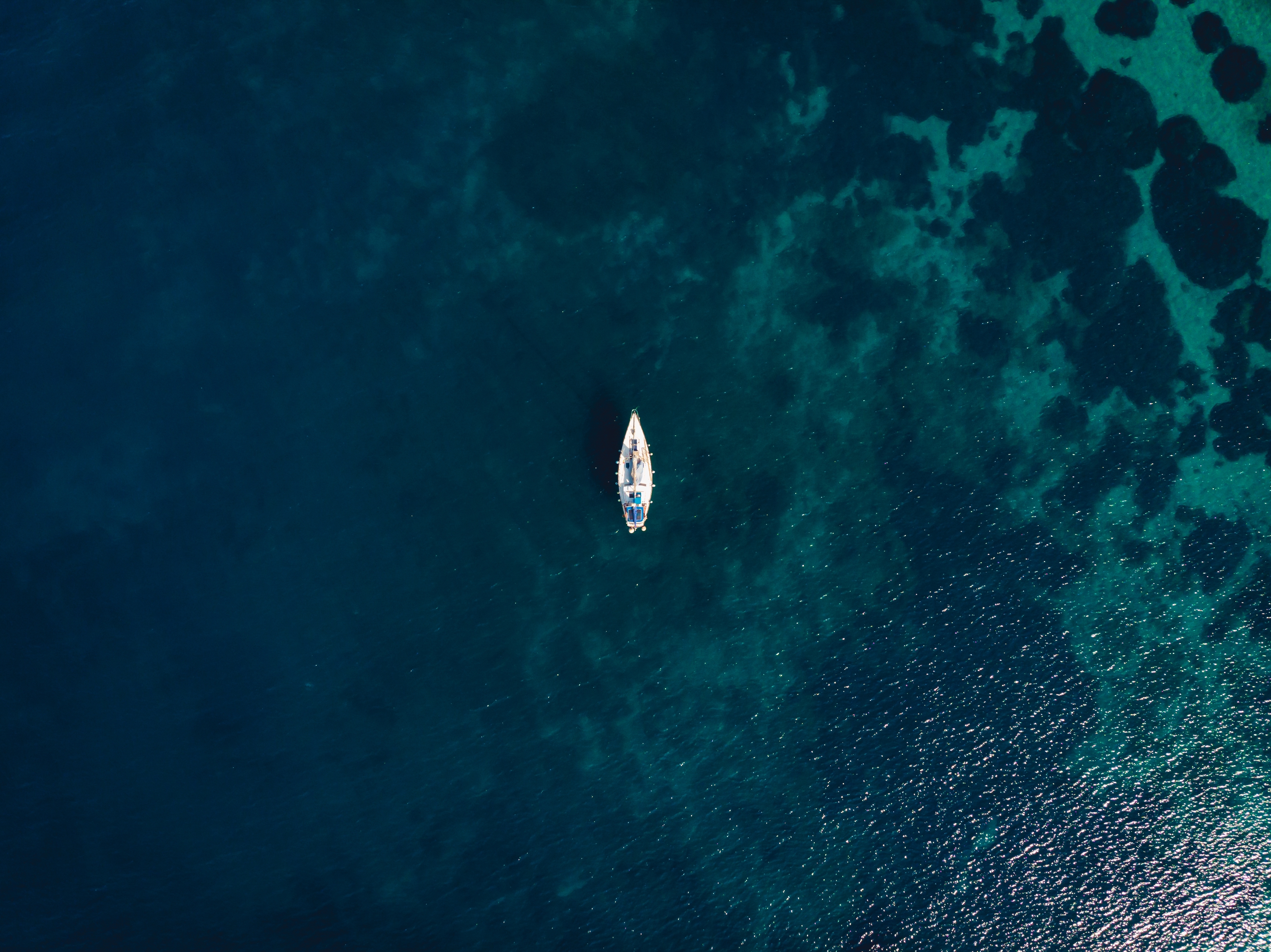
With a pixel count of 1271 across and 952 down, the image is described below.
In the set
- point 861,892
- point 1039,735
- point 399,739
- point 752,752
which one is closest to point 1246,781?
point 1039,735

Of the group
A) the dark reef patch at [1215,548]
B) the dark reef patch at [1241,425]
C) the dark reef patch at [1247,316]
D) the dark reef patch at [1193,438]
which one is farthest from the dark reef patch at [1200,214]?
the dark reef patch at [1215,548]

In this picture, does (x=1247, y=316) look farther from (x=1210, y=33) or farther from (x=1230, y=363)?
(x=1210, y=33)

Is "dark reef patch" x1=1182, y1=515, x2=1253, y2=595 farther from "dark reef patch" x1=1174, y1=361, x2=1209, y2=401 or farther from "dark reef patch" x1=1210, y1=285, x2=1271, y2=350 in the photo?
"dark reef patch" x1=1210, y1=285, x2=1271, y2=350

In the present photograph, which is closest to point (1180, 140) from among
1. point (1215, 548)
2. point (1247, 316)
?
point (1247, 316)

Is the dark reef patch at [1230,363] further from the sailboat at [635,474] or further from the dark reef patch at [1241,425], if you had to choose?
the sailboat at [635,474]

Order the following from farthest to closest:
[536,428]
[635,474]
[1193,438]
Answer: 1. [1193,438]
2. [536,428]
3. [635,474]

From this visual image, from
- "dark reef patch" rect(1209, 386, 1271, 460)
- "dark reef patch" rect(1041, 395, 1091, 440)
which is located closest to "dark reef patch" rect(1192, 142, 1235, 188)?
"dark reef patch" rect(1209, 386, 1271, 460)
